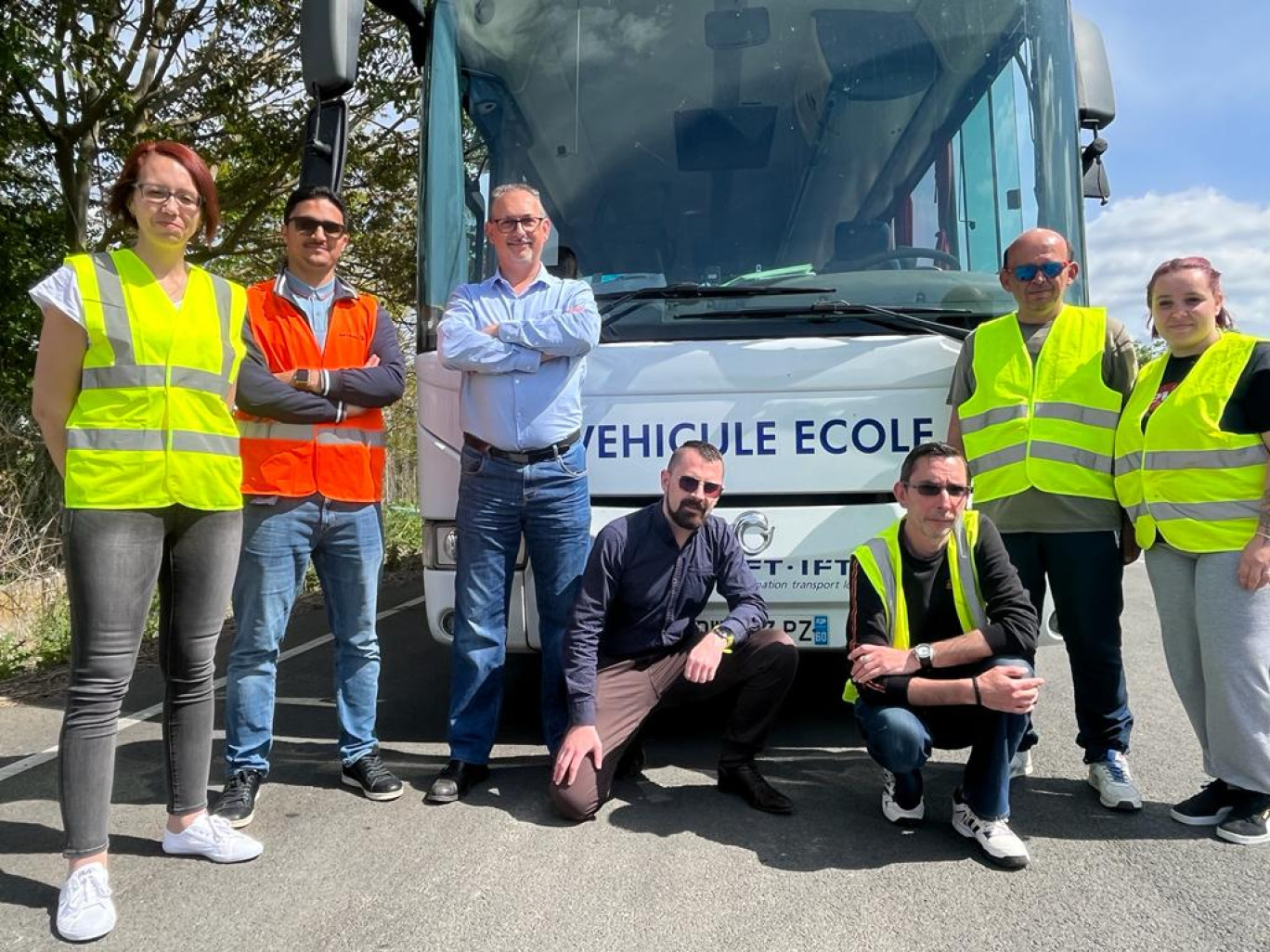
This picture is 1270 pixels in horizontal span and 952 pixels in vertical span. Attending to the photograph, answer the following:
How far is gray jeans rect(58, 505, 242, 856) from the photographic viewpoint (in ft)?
8.18

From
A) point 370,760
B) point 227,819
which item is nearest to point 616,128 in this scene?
point 370,760

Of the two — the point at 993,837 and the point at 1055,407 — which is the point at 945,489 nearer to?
the point at 1055,407

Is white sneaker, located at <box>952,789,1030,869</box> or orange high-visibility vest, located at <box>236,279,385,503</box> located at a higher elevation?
orange high-visibility vest, located at <box>236,279,385,503</box>

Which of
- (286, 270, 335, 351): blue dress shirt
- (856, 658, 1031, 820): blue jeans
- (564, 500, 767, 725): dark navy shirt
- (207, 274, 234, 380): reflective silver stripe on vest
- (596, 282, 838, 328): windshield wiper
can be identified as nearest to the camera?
(207, 274, 234, 380): reflective silver stripe on vest

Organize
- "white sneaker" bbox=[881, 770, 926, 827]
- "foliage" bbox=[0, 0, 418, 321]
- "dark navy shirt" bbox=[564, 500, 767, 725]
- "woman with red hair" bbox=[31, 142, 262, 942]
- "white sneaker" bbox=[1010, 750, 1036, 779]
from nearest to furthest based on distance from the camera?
"woman with red hair" bbox=[31, 142, 262, 942], "white sneaker" bbox=[881, 770, 926, 827], "dark navy shirt" bbox=[564, 500, 767, 725], "white sneaker" bbox=[1010, 750, 1036, 779], "foliage" bbox=[0, 0, 418, 321]

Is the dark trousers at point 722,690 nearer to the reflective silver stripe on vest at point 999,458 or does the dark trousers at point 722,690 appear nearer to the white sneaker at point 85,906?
the reflective silver stripe on vest at point 999,458

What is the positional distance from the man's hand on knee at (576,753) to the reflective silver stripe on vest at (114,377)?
5.30 ft

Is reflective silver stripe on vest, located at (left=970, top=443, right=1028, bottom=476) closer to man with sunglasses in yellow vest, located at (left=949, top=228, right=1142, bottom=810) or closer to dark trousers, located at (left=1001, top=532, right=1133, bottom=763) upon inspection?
man with sunglasses in yellow vest, located at (left=949, top=228, right=1142, bottom=810)

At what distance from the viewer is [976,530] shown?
9.96 ft

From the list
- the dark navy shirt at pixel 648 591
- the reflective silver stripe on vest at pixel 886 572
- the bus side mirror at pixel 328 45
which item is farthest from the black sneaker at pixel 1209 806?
the bus side mirror at pixel 328 45

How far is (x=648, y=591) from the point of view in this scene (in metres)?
3.40

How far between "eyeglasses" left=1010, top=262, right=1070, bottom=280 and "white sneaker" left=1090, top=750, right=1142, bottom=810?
1.56 m

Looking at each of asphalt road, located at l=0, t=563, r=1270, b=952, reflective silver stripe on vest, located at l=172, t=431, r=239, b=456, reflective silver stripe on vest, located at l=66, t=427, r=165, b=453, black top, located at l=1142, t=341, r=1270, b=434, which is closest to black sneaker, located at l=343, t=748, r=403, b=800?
asphalt road, located at l=0, t=563, r=1270, b=952

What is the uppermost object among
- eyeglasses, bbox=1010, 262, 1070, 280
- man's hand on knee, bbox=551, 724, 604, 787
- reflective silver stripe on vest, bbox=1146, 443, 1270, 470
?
eyeglasses, bbox=1010, 262, 1070, 280
